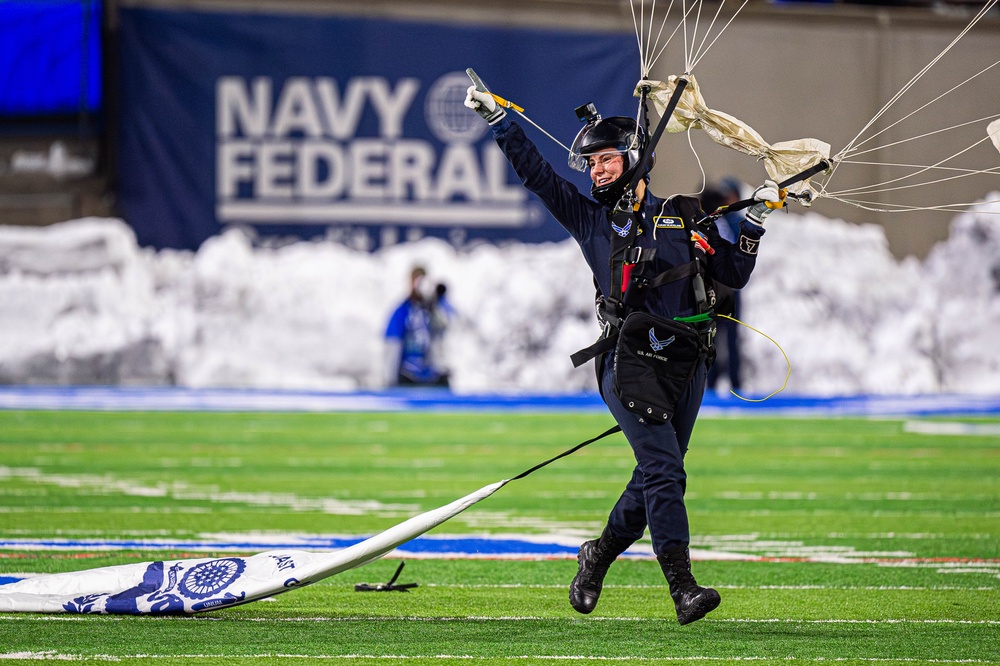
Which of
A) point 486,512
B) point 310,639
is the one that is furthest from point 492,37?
point 310,639

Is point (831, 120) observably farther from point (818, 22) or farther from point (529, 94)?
point (529, 94)

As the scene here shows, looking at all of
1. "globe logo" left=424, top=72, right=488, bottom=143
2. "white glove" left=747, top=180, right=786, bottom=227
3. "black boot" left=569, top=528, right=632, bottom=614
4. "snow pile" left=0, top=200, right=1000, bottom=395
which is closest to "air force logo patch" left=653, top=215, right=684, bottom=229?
"white glove" left=747, top=180, right=786, bottom=227

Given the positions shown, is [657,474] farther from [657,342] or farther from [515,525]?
[515,525]

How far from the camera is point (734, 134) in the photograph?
532 centimetres

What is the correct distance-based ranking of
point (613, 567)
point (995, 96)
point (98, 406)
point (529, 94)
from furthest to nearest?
point (529, 94) → point (995, 96) → point (98, 406) → point (613, 567)

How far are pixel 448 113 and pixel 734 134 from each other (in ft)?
45.4

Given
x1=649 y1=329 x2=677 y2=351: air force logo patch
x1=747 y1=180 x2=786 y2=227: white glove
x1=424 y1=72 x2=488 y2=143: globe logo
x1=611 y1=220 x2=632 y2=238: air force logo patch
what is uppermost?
x1=424 y1=72 x2=488 y2=143: globe logo

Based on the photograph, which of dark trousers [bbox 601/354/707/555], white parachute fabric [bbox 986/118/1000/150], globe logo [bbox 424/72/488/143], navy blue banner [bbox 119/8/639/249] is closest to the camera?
dark trousers [bbox 601/354/707/555]

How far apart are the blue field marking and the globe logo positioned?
12.6 ft

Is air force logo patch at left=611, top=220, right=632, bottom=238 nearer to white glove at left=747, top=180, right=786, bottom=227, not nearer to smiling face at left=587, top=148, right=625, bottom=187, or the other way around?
smiling face at left=587, top=148, right=625, bottom=187

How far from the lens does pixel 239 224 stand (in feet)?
60.3

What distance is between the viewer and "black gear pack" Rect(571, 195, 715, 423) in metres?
4.72

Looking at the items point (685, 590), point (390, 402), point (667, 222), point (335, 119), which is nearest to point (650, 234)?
point (667, 222)

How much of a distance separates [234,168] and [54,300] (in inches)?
113
